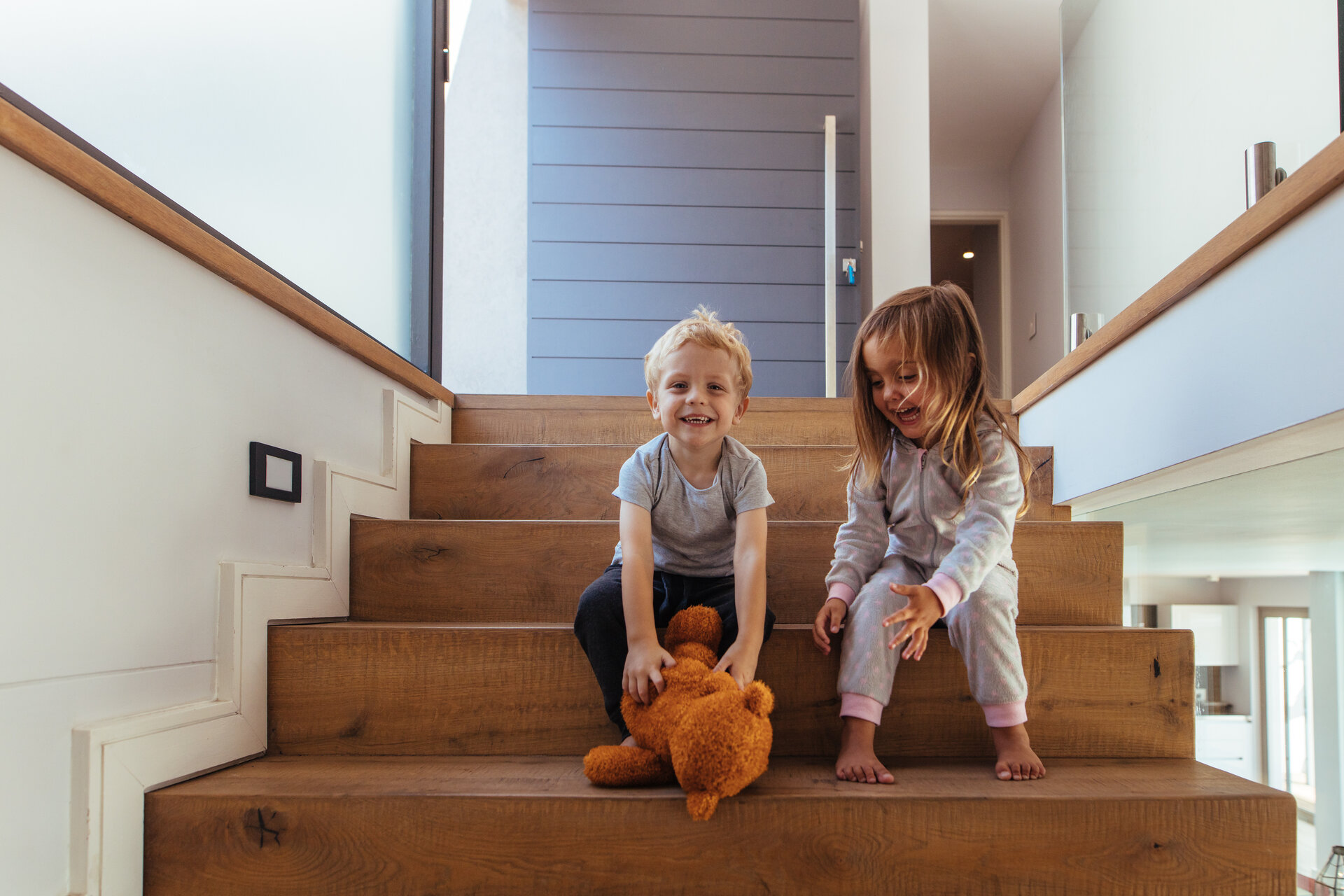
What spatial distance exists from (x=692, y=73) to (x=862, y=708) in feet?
9.60

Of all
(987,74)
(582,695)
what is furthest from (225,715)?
(987,74)

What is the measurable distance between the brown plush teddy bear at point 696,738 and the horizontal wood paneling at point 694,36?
292 cm

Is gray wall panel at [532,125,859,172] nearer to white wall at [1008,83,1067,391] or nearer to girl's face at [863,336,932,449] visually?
white wall at [1008,83,1067,391]

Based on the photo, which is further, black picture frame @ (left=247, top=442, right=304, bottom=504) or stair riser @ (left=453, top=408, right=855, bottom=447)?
stair riser @ (left=453, top=408, right=855, bottom=447)

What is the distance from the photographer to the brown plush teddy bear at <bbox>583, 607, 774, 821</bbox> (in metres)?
0.89

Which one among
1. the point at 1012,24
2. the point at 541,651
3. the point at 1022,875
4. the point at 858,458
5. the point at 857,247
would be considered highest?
Answer: the point at 1012,24

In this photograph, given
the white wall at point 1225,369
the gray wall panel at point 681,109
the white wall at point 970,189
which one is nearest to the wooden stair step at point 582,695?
the white wall at point 1225,369

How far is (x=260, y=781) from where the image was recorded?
3.25ft

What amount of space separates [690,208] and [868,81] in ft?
2.79

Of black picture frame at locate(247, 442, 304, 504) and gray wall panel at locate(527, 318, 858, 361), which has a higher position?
gray wall panel at locate(527, 318, 858, 361)

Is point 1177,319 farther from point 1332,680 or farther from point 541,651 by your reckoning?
point 1332,680

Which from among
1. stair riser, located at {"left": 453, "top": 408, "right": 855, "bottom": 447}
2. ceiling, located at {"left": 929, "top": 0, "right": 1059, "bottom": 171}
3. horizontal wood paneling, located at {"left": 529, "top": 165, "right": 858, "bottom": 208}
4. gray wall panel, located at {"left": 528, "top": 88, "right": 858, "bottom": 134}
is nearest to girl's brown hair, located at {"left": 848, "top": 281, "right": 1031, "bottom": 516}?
stair riser, located at {"left": 453, "top": 408, "right": 855, "bottom": 447}

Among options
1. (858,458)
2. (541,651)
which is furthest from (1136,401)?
(541,651)

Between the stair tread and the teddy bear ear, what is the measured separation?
0.28 feet
